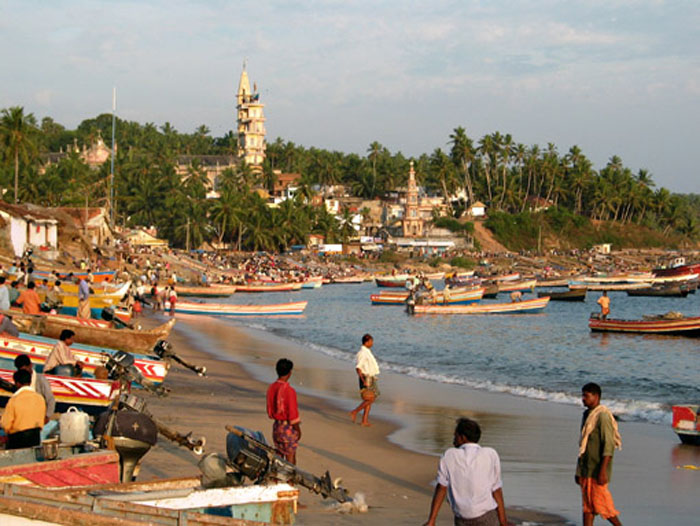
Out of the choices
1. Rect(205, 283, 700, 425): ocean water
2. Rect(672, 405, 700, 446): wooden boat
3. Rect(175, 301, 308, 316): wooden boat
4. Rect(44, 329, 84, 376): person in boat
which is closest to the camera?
Rect(44, 329, 84, 376): person in boat

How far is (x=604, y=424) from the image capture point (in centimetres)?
814

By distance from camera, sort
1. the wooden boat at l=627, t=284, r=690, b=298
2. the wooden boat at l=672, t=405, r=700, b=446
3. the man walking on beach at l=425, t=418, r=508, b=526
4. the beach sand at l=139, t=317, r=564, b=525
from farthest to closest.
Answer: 1. the wooden boat at l=627, t=284, r=690, b=298
2. the wooden boat at l=672, t=405, r=700, b=446
3. the beach sand at l=139, t=317, r=564, b=525
4. the man walking on beach at l=425, t=418, r=508, b=526

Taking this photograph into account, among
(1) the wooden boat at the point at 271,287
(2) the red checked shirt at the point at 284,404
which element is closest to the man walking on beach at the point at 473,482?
(2) the red checked shirt at the point at 284,404

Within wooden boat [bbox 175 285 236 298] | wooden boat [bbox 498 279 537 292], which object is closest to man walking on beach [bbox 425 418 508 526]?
wooden boat [bbox 175 285 236 298]

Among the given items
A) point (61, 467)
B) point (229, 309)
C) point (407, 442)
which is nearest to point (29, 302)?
point (407, 442)

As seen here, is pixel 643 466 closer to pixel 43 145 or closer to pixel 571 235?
pixel 571 235

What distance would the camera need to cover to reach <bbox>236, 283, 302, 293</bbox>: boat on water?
7332cm

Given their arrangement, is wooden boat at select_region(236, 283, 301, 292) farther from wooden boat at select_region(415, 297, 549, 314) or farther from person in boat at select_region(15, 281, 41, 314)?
person in boat at select_region(15, 281, 41, 314)

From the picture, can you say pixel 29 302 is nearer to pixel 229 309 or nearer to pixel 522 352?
pixel 522 352

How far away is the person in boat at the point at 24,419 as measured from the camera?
28.1 feet

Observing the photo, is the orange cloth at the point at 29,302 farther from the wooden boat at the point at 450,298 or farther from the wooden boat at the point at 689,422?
the wooden boat at the point at 450,298

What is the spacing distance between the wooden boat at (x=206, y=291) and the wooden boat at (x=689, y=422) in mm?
48883

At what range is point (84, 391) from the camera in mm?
12320

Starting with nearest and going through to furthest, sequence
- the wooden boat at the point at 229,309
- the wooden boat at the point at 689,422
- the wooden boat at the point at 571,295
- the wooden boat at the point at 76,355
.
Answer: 1. the wooden boat at the point at 689,422
2. the wooden boat at the point at 76,355
3. the wooden boat at the point at 229,309
4. the wooden boat at the point at 571,295
